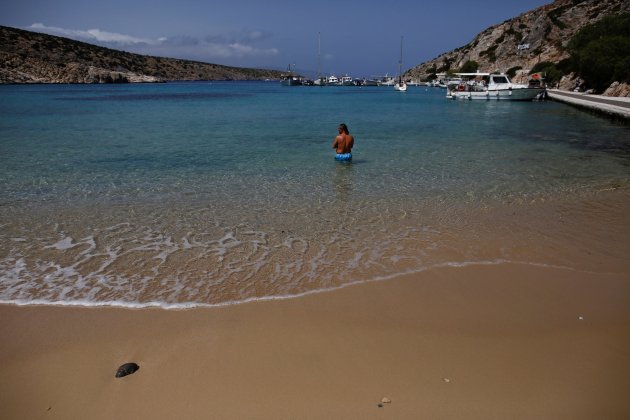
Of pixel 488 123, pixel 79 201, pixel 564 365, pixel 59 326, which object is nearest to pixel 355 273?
pixel 564 365

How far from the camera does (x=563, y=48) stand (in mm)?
73938

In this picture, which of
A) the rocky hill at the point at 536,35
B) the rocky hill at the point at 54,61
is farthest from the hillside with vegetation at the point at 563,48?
the rocky hill at the point at 54,61

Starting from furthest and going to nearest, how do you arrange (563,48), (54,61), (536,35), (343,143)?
(54,61), (536,35), (563,48), (343,143)

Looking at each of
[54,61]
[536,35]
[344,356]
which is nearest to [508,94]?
[344,356]

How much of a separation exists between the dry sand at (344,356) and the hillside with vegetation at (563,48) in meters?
40.3

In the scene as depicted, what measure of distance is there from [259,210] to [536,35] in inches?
4199

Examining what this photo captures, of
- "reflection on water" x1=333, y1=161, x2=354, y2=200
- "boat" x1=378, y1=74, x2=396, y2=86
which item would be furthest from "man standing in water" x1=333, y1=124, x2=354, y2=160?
"boat" x1=378, y1=74, x2=396, y2=86

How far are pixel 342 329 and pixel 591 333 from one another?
94.2 inches

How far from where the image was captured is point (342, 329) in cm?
435

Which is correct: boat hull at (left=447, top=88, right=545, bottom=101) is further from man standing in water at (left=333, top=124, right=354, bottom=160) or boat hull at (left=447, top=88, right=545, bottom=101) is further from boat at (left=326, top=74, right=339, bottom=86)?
boat at (left=326, top=74, right=339, bottom=86)

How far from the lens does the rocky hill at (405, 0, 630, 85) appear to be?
82.6m

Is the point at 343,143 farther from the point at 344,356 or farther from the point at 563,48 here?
the point at 563,48

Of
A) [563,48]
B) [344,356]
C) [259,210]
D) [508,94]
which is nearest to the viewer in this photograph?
[344,356]

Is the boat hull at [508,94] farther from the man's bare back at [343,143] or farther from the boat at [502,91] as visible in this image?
the man's bare back at [343,143]
